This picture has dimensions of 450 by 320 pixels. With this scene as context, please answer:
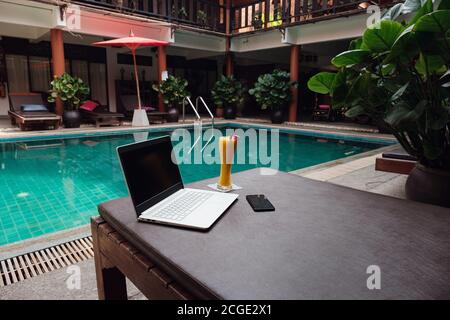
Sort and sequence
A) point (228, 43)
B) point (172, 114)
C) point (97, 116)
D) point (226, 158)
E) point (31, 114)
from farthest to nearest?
point (228, 43), point (172, 114), point (97, 116), point (31, 114), point (226, 158)

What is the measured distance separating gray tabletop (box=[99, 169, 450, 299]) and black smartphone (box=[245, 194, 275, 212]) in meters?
0.02

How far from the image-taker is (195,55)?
1324 centimetres

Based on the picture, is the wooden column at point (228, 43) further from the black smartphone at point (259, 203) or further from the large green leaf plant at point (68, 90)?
the black smartphone at point (259, 203)

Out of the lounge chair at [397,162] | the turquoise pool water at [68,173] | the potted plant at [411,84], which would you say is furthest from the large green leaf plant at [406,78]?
the turquoise pool water at [68,173]

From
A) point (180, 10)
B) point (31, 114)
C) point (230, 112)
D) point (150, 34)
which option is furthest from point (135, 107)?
point (31, 114)

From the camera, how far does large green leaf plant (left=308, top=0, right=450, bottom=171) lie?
1483mm

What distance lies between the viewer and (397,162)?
281 centimetres

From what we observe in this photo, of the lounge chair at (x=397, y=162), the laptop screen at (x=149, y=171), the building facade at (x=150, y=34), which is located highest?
the building facade at (x=150, y=34)

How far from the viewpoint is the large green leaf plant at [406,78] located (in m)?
1.48

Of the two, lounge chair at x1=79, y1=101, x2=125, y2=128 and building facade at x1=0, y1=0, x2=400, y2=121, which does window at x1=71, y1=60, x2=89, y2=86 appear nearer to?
building facade at x1=0, y1=0, x2=400, y2=121

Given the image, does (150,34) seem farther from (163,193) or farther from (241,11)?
(163,193)

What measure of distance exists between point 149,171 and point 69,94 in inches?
310

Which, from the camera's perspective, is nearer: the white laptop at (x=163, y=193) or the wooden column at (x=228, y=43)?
the white laptop at (x=163, y=193)

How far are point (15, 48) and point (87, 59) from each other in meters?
2.19
